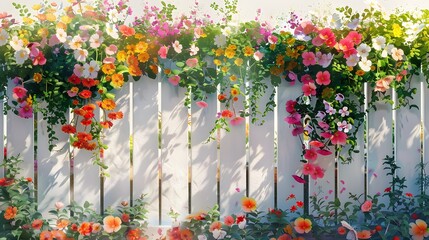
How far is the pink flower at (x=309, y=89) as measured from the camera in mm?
3964

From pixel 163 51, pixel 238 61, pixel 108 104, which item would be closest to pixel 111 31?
pixel 163 51

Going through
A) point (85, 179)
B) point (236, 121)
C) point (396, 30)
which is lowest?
point (85, 179)

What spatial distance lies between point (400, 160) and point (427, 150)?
0.65ft

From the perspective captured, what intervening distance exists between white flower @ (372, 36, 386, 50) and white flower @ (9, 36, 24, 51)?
213 centimetres

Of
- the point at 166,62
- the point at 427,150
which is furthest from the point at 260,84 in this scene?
the point at 427,150

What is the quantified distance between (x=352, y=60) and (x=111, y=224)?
5.78 ft

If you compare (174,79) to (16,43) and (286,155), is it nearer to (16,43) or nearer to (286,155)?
(286,155)

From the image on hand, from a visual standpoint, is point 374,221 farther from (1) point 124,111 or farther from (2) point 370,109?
→ (1) point 124,111

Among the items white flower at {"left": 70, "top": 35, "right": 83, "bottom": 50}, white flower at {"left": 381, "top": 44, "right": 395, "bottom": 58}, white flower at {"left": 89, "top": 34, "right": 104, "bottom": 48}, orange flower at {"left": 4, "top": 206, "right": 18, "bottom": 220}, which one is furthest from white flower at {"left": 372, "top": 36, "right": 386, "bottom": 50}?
orange flower at {"left": 4, "top": 206, "right": 18, "bottom": 220}

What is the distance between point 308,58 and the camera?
156 inches

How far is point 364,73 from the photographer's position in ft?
13.1

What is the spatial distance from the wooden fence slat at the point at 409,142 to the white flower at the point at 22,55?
236cm

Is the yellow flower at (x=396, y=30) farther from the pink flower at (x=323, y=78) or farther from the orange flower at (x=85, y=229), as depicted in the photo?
the orange flower at (x=85, y=229)

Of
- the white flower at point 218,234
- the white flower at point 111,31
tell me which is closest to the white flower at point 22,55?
the white flower at point 111,31
